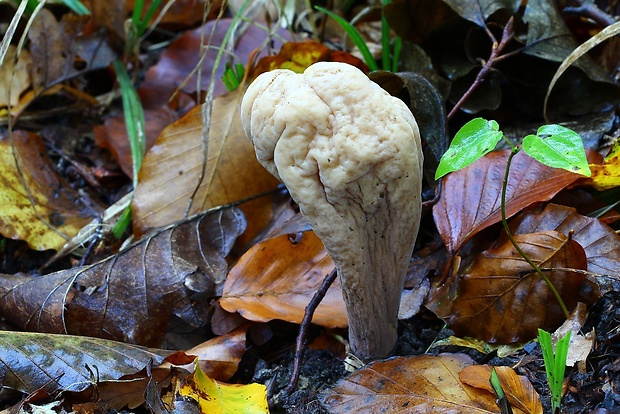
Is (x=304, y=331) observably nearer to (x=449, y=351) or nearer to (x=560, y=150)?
(x=449, y=351)

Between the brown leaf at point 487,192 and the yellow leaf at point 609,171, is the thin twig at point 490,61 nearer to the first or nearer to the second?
the brown leaf at point 487,192

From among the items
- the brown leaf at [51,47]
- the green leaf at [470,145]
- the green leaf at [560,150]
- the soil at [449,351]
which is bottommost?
the soil at [449,351]

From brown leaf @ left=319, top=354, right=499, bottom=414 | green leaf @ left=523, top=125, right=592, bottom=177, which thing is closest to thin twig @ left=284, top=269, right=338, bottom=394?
brown leaf @ left=319, top=354, right=499, bottom=414

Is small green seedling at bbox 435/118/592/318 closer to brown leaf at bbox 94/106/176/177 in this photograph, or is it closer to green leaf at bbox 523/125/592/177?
green leaf at bbox 523/125/592/177

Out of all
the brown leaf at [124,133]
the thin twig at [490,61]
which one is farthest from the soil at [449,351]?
the brown leaf at [124,133]

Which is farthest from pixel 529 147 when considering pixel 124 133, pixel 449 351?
pixel 124 133

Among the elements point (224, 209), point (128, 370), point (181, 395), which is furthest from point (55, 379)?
point (224, 209)
